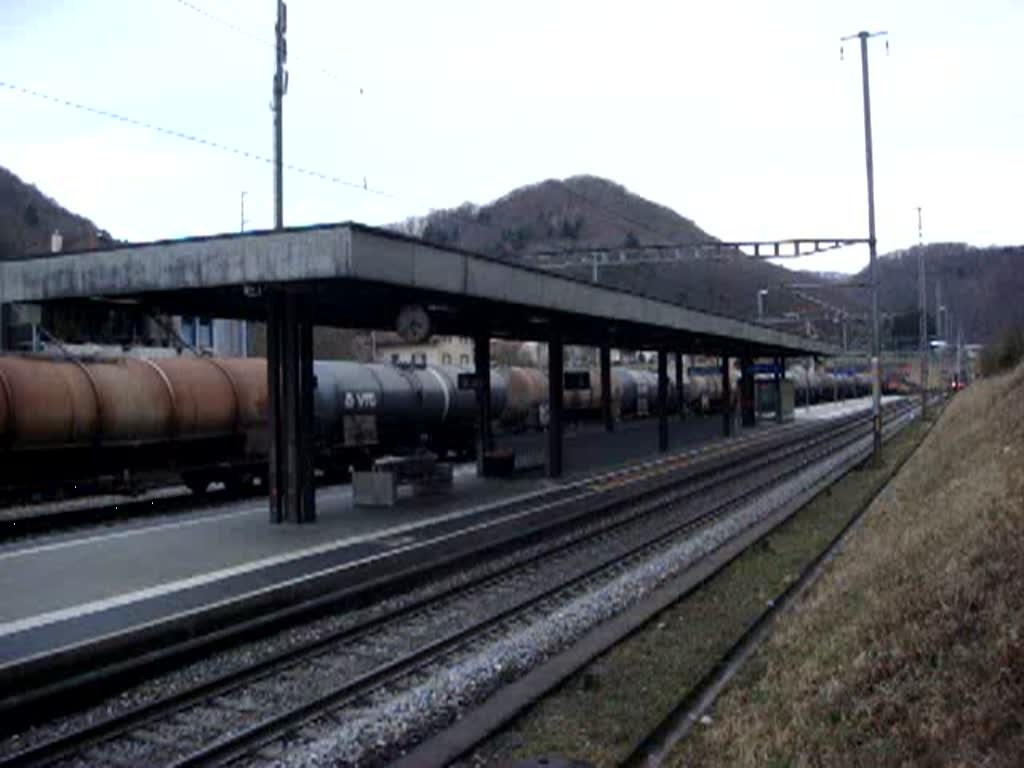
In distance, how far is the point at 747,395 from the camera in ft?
175

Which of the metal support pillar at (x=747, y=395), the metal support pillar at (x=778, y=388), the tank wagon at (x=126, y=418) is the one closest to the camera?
the tank wagon at (x=126, y=418)

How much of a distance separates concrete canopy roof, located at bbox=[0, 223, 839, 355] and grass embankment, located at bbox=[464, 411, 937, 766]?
6648mm

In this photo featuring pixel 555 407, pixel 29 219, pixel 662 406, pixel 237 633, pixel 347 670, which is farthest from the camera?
pixel 29 219

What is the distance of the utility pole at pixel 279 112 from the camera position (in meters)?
23.4

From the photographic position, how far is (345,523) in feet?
57.0

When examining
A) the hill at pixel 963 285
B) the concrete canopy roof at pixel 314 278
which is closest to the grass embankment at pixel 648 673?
the concrete canopy roof at pixel 314 278

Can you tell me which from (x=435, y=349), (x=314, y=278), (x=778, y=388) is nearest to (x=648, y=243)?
(x=778, y=388)

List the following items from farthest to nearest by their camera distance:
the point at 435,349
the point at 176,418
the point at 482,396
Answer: the point at 435,349 < the point at 482,396 < the point at 176,418

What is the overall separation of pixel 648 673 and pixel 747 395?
45.9 meters

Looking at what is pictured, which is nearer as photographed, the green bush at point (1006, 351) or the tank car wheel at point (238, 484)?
the tank car wheel at point (238, 484)

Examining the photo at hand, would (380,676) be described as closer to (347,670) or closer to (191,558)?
(347,670)

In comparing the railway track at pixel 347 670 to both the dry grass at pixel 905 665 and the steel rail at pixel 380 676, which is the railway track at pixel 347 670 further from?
the dry grass at pixel 905 665

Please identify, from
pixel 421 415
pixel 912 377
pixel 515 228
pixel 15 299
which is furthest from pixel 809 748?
pixel 912 377

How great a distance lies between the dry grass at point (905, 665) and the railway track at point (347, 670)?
2.71m
